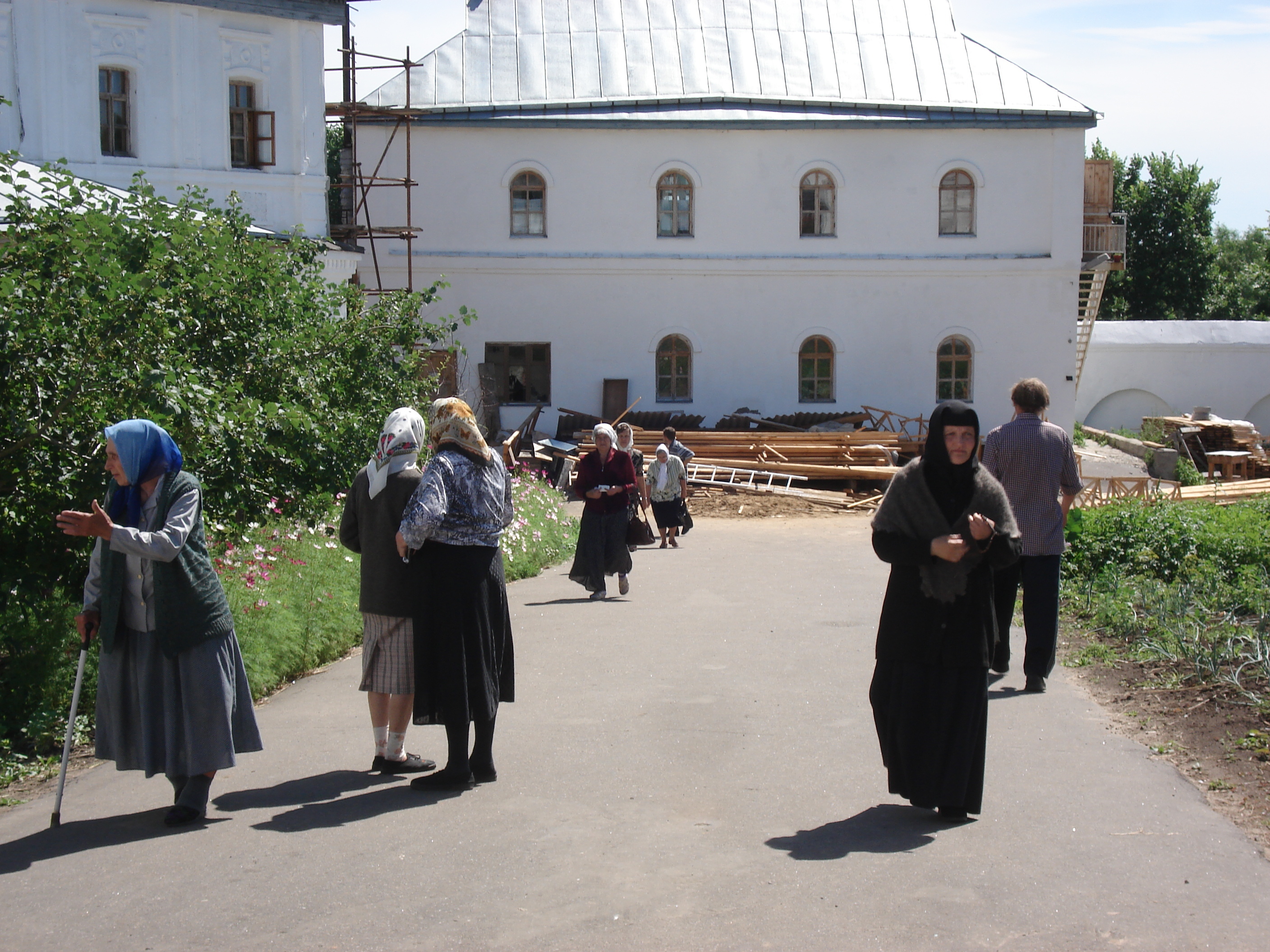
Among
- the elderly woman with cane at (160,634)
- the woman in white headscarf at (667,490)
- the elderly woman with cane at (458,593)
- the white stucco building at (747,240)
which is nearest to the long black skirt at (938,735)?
the elderly woman with cane at (458,593)

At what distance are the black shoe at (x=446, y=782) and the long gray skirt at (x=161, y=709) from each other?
0.88 meters

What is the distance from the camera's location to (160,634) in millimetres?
5230

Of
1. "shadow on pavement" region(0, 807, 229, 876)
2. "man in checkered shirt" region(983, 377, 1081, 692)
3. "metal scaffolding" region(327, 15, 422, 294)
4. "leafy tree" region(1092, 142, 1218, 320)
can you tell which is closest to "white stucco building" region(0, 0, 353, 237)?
"metal scaffolding" region(327, 15, 422, 294)

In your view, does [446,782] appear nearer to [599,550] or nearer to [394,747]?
[394,747]

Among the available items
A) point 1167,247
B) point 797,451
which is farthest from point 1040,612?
point 1167,247

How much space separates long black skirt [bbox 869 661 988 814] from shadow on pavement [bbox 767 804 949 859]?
0.10m

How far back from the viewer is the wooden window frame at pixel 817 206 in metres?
30.9

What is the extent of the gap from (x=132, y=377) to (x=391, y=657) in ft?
7.43

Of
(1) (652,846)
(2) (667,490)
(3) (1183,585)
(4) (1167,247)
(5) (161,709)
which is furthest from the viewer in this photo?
(4) (1167,247)

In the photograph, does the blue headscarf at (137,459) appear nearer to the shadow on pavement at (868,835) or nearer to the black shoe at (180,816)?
the black shoe at (180,816)

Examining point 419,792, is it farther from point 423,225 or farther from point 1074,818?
point 423,225

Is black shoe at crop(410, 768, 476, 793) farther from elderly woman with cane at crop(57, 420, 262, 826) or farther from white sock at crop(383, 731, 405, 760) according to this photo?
elderly woman with cane at crop(57, 420, 262, 826)

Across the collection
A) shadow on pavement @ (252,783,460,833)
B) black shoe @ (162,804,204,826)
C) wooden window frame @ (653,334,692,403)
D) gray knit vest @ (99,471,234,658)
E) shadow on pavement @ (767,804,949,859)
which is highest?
wooden window frame @ (653,334,692,403)

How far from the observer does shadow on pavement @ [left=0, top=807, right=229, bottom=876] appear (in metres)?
4.99
